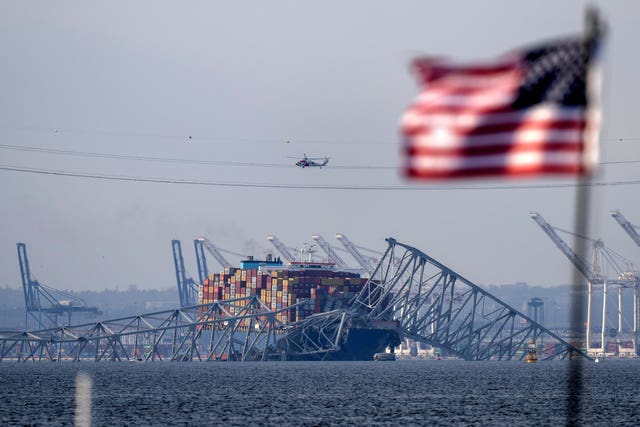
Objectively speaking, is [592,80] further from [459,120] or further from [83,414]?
[83,414]

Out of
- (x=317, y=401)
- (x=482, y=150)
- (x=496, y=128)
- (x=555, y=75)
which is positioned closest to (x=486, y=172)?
(x=482, y=150)

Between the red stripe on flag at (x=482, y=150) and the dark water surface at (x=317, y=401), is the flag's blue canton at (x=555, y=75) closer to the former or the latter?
the red stripe on flag at (x=482, y=150)

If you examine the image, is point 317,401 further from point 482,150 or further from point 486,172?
point 486,172

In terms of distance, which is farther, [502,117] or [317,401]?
[317,401]

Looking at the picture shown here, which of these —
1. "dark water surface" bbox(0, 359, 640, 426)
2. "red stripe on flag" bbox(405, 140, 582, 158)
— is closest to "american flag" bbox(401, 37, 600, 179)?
"red stripe on flag" bbox(405, 140, 582, 158)

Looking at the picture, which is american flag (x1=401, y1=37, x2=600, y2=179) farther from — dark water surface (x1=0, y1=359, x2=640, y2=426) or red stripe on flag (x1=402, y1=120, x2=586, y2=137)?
dark water surface (x1=0, y1=359, x2=640, y2=426)

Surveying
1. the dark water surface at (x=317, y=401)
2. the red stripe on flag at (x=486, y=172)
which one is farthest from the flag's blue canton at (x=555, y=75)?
the dark water surface at (x=317, y=401)
